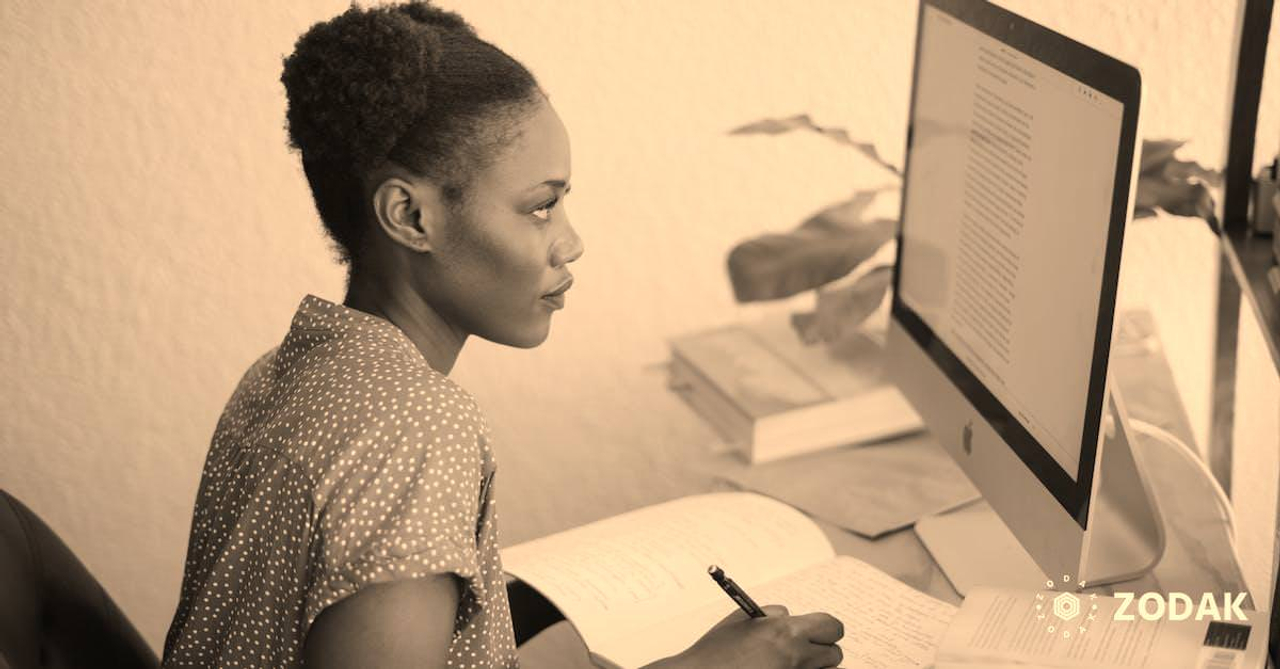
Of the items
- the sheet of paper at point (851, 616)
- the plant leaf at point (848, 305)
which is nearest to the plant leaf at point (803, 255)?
the plant leaf at point (848, 305)

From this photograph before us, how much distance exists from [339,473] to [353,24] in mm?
317

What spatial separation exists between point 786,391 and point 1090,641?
0.58 m

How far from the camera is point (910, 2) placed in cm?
184

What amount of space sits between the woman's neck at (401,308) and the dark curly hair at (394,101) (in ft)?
0.12

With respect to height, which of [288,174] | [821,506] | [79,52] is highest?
[79,52]

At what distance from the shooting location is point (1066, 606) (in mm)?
1017

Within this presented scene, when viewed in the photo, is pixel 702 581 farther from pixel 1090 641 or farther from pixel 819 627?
pixel 1090 641

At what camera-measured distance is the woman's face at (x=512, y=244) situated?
983mm

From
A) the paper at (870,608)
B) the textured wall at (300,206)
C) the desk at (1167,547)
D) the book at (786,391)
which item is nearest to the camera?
the paper at (870,608)

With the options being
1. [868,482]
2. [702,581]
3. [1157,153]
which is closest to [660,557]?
[702,581]

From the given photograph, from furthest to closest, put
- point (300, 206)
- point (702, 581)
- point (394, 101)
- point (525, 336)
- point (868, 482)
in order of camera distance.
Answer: point (300, 206), point (868, 482), point (702, 581), point (525, 336), point (394, 101)

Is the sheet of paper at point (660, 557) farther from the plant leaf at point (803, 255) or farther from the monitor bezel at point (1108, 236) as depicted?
the plant leaf at point (803, 255)

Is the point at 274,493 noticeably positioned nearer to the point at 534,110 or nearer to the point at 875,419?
the point at 534,110

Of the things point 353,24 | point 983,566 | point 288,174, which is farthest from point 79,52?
point 983,566
